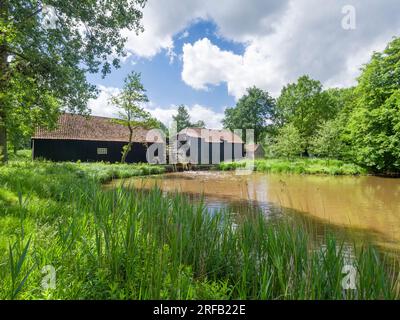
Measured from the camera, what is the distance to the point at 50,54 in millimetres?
8805

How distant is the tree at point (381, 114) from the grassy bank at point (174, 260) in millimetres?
19604

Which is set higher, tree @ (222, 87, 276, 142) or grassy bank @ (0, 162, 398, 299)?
tree @ (222, 87, 276, 142)

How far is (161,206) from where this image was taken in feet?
10.9

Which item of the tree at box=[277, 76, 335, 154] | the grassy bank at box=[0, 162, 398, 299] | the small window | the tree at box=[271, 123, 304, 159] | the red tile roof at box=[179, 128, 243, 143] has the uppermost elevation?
the tree at box=[277, 76, 335, 154]

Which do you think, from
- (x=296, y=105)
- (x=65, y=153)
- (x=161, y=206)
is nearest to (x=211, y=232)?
(x=161, y=206)

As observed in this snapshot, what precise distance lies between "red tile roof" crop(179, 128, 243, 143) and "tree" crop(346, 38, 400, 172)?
19617 millimetres

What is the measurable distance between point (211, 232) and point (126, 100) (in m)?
19.1

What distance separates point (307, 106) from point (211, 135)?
15.0 meters

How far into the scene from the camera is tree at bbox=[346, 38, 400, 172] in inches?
691

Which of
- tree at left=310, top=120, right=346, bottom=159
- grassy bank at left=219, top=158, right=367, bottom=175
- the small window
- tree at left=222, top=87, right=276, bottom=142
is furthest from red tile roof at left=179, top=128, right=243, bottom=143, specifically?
tree at left=310, top=120, right=346, bottom=159

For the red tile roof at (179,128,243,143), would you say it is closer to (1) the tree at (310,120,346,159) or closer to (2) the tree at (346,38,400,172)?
(1) the tree at (310,120,346,159)

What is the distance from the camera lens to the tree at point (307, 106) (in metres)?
33.6

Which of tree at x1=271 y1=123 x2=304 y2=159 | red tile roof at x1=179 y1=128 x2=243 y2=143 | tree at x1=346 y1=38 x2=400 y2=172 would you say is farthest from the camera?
red tile roof at x1=179 y1=128 x2=243 y2=143

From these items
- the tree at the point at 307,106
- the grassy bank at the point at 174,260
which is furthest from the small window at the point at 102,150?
the tree at the point at 307,106
